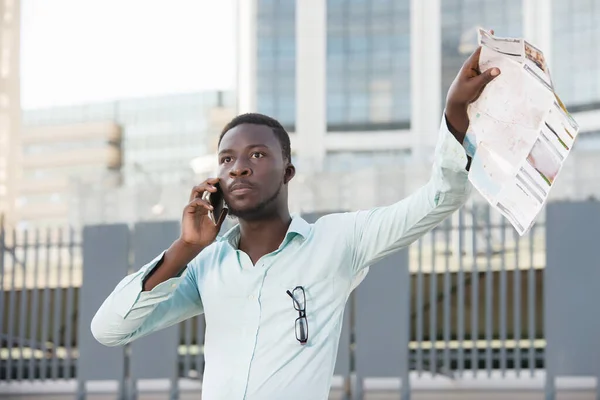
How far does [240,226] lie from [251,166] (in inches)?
6.7

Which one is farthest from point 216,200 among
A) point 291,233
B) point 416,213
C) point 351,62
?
point 351,62

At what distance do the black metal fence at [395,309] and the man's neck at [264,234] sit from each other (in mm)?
5723

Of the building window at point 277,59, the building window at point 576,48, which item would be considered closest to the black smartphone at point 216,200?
the building window at point 576,48

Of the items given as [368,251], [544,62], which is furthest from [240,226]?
[544,62]

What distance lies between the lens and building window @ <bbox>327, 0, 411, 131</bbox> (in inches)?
1751

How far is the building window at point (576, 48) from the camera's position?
39625 millimetres

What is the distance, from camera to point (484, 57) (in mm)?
1661

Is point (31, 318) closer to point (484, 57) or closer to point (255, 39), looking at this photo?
point (484, 57)

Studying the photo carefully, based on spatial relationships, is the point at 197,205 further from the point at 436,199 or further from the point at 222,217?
the point at 436,199

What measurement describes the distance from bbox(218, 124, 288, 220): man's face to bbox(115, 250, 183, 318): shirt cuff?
0.64ft

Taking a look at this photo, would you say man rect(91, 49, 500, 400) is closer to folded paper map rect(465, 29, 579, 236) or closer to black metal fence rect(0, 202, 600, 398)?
folded paper map rect(465, 29, 579, 236)

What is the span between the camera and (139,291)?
5.91 ft

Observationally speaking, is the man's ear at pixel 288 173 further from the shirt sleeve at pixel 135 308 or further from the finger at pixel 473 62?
the finger at pixel 473 62

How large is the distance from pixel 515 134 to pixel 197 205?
62 centimetres
